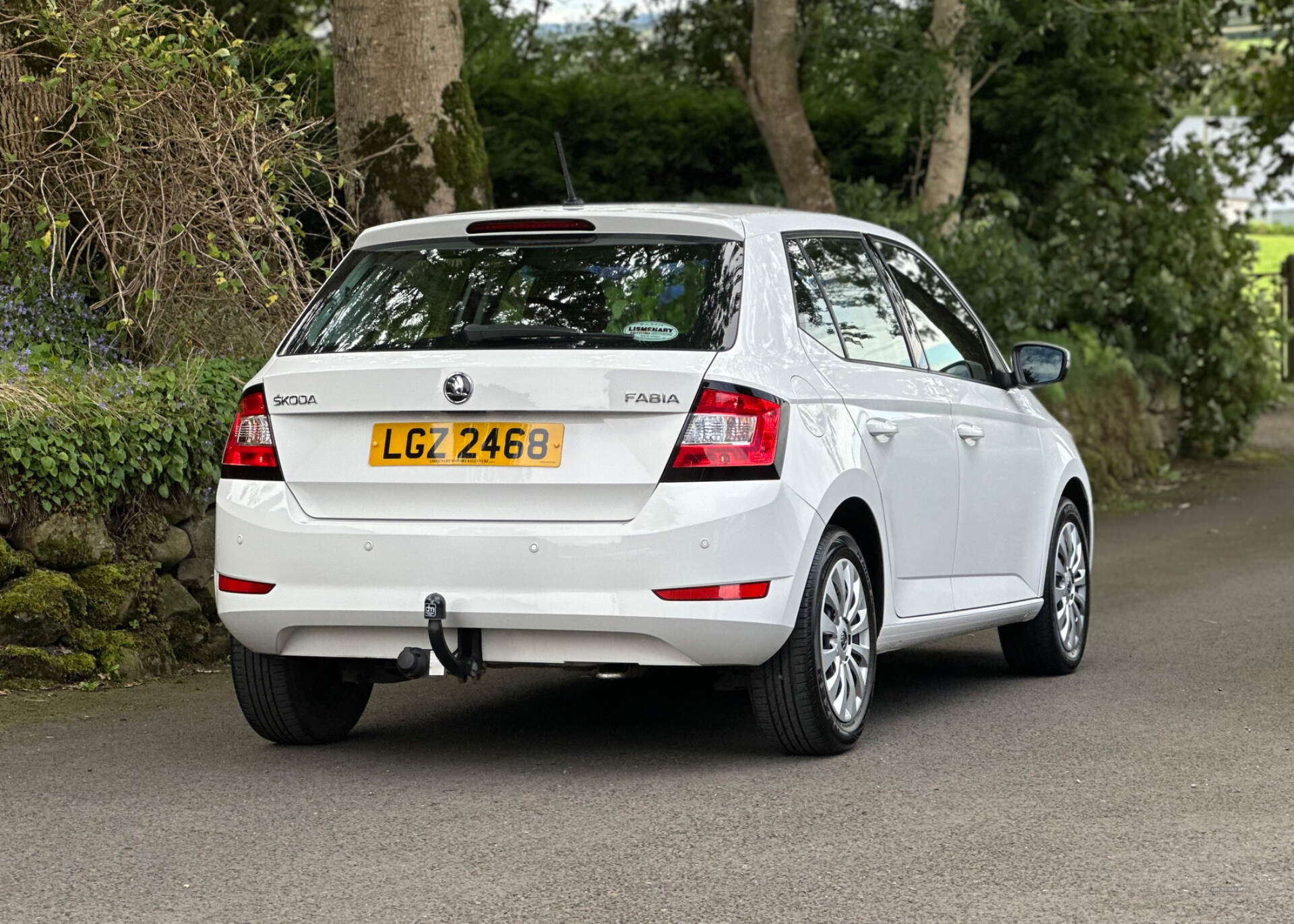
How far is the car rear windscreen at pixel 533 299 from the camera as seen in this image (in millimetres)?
5805

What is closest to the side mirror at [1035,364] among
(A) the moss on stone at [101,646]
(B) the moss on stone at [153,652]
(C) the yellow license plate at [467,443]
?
(C) the yellow license plate at [467,443]

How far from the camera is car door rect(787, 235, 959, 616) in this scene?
248 inches

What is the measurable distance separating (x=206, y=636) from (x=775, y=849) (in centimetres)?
390

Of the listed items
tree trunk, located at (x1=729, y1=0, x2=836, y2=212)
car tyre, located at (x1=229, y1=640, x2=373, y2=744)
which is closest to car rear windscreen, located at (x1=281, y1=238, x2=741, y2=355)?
car tyre, located at (x1=229, y1=640, x2=373, y2=744)

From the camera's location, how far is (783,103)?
14.7m

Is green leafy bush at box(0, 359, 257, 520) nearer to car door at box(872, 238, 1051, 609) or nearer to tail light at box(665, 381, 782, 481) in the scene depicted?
car door at box(872, 238, 1051, 609)

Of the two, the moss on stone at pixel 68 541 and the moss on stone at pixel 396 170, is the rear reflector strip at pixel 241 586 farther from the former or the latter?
the moss on stone at pixel 396 170

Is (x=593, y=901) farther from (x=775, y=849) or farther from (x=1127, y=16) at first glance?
(x=1127, y=16)

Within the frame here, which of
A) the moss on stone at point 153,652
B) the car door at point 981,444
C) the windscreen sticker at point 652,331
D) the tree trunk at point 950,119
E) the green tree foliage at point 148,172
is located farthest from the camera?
the tree trunk at point 950,119

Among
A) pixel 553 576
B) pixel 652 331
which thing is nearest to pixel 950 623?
pixel 652 331

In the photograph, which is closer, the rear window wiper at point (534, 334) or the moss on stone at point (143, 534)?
the rear window wiper at point (534, 334)

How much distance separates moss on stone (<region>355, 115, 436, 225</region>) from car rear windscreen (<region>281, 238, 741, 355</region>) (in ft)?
14.9

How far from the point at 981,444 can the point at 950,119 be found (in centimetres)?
869

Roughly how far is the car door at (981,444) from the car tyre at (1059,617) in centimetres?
17
